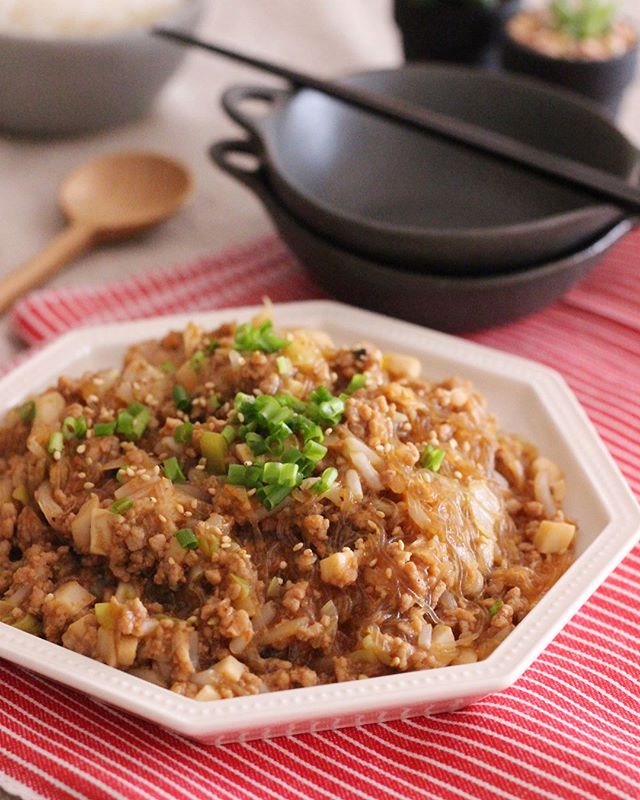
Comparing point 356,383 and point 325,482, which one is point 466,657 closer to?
point 325,482

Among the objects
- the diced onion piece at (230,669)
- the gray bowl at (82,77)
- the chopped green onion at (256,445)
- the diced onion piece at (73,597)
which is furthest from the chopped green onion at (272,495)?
the gray bowl at (82,77)

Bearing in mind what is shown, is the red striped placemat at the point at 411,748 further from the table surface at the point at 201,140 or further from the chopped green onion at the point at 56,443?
the table surface at the point at 201,140

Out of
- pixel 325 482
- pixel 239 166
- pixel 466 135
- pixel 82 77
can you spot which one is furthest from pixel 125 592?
pixel 82 77

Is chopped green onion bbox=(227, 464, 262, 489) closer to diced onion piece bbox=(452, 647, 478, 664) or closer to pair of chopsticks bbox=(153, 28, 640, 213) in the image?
diced onion piece bbox=(452, 647, 478, 664)

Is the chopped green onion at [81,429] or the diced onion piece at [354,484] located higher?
the diced onion piece at [354,484]

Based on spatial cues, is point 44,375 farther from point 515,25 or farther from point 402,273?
point 515,25
